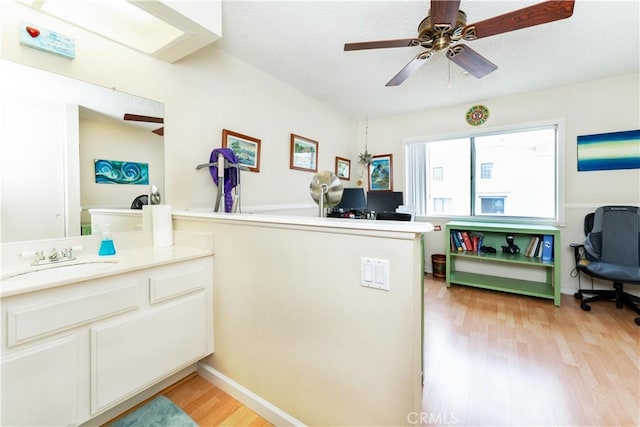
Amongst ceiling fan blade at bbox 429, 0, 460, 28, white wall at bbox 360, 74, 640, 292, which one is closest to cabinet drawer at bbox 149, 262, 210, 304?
ceiling fan blade at bbox 429, 0, 460, 28

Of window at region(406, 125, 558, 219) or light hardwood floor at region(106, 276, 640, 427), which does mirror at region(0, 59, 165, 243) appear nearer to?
light hardwood floor at region(106, 276, 640, 427)

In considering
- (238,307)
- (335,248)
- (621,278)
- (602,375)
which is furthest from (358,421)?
(621,278)

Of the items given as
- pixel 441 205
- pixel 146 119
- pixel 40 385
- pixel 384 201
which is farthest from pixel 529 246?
pixel 40 385

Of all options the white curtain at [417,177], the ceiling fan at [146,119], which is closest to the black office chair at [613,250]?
the white curtain at [417,177]

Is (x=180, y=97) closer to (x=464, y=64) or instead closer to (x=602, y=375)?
(x=464, y=64)

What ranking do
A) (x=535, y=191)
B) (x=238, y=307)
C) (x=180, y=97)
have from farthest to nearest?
1. (x=535, y=191)
2. (x=180, y=97)
3. (x=238, y=307)

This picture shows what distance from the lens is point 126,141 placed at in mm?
1762

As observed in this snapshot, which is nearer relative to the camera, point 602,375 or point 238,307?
point 238,307

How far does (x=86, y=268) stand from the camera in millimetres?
1271

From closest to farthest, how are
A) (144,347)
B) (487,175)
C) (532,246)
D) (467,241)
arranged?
(144,347), (532,246), (467,241), (487,175)

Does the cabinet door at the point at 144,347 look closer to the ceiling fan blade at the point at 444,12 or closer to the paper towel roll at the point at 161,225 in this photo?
the paper towel roll at the point at 161,225

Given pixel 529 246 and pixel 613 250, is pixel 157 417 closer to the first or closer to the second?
pixel 529 246

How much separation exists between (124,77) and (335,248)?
6.12 feet

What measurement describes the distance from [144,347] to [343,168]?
3.61 meters
